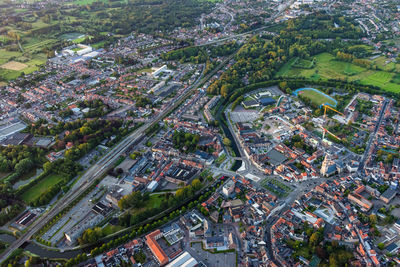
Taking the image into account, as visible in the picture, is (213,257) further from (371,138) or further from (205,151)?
(371,138)

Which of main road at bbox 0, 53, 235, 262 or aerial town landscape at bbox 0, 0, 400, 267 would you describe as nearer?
aerial town landscape at bbox 0, 0, 400, 267

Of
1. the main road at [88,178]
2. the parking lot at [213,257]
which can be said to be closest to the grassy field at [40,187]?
the main road at [88,178]

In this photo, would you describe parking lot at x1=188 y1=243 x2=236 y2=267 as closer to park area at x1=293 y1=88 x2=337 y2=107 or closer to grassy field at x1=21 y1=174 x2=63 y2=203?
grassy field at x1=21 y1=174 x2=63 y2=203

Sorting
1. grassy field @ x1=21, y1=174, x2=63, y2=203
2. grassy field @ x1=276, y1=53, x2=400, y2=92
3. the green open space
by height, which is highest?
grassy field @ x1=21, y1=174, x2=63, y2=203

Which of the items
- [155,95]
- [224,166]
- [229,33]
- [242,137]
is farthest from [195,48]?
[224,166]

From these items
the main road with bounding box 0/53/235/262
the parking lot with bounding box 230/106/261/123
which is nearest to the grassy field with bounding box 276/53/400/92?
the parking lot with bounding box 230/106/261/123

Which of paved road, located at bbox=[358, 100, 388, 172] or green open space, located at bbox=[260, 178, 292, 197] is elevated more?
green open space, located at bbox=[260, 178, 292, 197]
